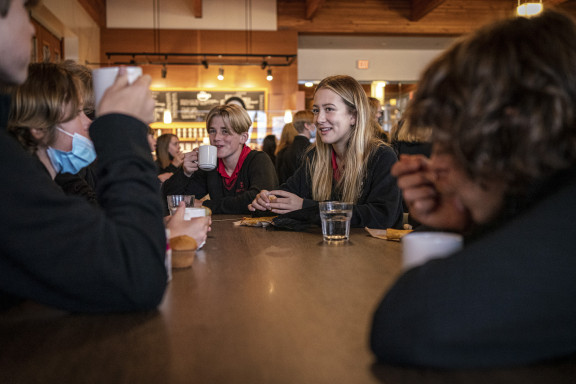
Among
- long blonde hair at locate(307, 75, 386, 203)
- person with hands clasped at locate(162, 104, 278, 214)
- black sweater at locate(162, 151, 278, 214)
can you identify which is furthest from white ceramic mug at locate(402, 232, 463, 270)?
person with hands clasped at locate(162, 104, 278, 214)

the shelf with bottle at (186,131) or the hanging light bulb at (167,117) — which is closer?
the hanging light bulb at (167,117)

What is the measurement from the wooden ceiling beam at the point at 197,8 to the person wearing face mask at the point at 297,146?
363 cm

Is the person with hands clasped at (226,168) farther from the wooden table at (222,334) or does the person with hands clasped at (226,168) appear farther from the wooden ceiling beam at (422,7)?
the wooden ceiling beam at (422,7)

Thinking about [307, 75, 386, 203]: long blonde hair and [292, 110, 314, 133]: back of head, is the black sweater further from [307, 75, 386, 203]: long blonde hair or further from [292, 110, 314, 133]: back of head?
[292, 110, 314, 133]: back of head

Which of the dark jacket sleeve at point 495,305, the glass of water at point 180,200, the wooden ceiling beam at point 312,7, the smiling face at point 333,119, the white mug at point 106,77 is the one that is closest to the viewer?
the dark jacket sleeve at point 495,305

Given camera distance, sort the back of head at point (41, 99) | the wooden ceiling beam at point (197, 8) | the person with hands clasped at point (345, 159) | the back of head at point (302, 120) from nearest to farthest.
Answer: the back of head at point (41, 99) → the person with hands clasped at point (345, 159) → the back of head at point (302, 120) → the wooden ceiling beam at point (197, 8)

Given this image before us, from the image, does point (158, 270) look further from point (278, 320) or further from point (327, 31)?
point (327, 31)

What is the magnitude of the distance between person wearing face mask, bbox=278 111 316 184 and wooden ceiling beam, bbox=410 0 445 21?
369 centimetres

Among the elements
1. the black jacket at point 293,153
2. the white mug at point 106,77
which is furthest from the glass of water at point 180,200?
the black jacket at point 293,153

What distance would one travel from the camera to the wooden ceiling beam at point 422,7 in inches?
293

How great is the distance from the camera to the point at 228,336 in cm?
66

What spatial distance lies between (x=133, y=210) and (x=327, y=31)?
26.1ft

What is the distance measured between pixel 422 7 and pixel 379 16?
76 cm

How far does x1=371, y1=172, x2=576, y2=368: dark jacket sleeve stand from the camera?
0.53 m
